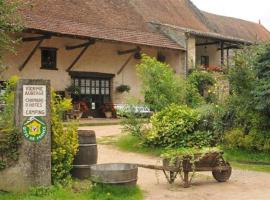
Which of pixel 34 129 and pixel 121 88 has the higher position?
pixel 121 88

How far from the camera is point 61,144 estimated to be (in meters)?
8.09

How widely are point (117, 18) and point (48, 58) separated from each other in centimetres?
550

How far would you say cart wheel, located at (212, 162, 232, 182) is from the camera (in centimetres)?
929

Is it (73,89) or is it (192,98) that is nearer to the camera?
(192,98)

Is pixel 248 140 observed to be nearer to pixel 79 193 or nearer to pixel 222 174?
pixel 222 174

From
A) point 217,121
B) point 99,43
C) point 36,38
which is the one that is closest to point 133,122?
point 217,121

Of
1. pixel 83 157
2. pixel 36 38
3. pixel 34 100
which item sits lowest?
pixel 83 157

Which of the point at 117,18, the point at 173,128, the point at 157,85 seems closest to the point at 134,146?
the point at 173,128

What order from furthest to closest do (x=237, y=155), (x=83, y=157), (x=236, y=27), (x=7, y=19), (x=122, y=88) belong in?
(x=236, y=27) → (x=122, y=88) → (x=7, y=19) → (x=237, y=155) → (x=83, y=157)

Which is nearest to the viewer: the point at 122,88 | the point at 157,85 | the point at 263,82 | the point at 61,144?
the point at 61,144

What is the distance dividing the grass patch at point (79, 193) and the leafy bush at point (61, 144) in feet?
0.93

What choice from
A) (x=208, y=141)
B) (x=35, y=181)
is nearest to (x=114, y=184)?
(x=35, y=181)

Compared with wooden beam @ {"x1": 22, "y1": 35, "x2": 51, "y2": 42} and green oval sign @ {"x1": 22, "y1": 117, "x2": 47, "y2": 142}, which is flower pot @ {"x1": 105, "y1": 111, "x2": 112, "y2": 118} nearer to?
wooden beam @ {"x1": 22, "y1": 35, "x2": 51, "y2": 42}

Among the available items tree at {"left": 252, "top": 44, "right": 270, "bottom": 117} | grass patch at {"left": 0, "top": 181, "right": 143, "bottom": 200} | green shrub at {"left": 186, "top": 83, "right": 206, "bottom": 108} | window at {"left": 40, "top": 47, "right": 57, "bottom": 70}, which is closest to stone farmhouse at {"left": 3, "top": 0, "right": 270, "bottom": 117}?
window at {"left": 40, "top": 47, "right": 57, "bottom": 70}
